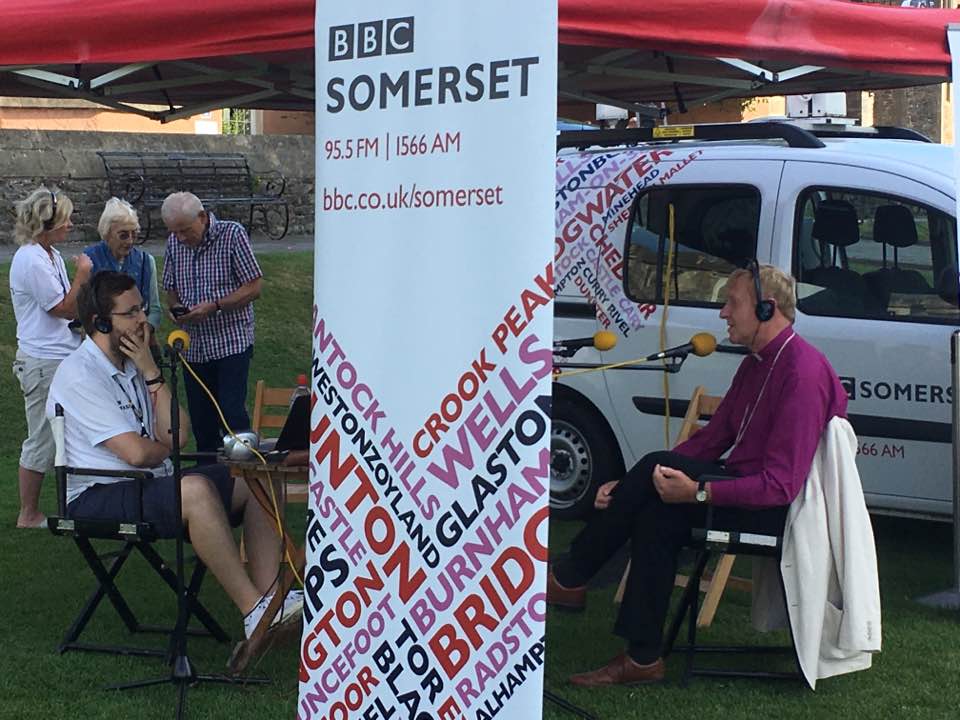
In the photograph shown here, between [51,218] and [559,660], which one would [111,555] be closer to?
[559,660]

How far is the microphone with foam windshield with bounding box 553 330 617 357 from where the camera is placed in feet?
14.3

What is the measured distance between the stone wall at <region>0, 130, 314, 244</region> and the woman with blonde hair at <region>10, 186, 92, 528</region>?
25.2ft

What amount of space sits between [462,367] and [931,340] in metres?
3.52

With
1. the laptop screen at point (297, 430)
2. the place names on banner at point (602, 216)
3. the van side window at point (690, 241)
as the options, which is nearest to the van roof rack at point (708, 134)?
the place names on banner at point (602, 216)

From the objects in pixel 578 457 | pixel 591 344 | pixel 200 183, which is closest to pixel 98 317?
pixel 591 344

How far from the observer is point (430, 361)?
3559 mm

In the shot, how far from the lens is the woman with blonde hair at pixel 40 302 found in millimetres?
7066

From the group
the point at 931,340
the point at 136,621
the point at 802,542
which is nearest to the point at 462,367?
the point at 802,542

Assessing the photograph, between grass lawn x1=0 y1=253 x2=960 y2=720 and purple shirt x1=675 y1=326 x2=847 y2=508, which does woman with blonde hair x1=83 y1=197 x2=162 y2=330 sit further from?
purple shirt x1=675 y1=326 x2=847 y2=508

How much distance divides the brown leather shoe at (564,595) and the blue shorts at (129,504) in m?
1.40

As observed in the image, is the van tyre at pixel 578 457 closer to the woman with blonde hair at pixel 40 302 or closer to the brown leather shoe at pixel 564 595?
the brown leather shoe at pixel 564 595

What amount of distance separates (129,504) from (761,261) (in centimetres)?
332

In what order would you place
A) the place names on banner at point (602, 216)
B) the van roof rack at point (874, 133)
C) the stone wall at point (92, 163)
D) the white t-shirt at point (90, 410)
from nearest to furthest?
1. the white t-shirt at point (90, 410)
2. the place names on banner at point (602, 216)
3. the van roof rack at point (874, 133)
4. the stone wall at point (92, 163)

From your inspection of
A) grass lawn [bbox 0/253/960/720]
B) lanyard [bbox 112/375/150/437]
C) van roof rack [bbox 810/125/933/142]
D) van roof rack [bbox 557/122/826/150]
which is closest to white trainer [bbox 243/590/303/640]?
grass lawn [bbox 0/253/960/720]
